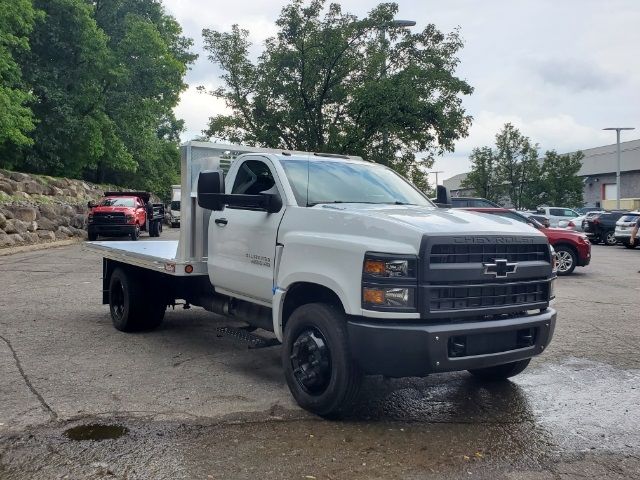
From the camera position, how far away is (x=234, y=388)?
18.7 feet

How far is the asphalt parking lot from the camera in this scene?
4.08 meters

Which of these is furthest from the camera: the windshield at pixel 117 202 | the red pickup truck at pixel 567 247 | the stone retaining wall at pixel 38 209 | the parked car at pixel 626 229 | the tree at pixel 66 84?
the tree at pixel 66 84

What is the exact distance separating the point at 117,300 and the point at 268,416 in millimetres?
4052

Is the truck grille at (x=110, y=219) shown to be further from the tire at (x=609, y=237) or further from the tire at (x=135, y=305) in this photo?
the tire at (x=609, y=237)

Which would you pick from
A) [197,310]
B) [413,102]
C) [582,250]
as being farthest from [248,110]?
[197,310]

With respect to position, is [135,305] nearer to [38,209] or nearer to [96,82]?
[38,209]

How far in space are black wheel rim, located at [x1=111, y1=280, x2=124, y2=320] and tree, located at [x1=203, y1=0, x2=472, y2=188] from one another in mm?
14904

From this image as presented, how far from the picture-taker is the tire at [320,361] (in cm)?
464

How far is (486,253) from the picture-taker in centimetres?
471

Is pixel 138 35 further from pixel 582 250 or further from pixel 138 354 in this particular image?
pixel 138 354

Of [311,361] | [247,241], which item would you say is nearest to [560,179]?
[247,241]

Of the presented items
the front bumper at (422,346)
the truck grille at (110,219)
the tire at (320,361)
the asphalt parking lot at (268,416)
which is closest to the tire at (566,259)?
the asphalt parking lot at (268,416)

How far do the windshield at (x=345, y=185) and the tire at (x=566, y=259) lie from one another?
10.1 metres

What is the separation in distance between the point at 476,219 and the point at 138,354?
12.9ft
